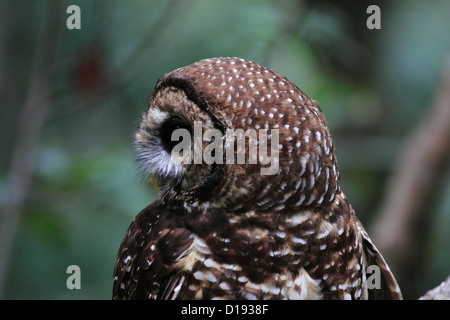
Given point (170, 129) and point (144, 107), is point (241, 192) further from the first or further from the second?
point (144, 107)

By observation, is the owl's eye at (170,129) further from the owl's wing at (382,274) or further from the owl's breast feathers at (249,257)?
the owl's wing at (382,274)

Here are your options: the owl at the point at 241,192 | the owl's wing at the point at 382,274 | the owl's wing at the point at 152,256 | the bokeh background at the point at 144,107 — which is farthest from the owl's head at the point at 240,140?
the bokeh background at the point at 144,107

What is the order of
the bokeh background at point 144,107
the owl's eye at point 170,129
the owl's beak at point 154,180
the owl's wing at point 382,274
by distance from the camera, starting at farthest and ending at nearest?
the bokeh background at point 144,107 < the owl's wing at point 382,274 < the owl's beak at point 154,180 < the owl's eye at point 170,129

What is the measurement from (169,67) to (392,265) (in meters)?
2.50

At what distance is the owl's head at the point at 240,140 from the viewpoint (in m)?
1.96

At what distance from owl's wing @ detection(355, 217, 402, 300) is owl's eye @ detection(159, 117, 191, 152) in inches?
33.9

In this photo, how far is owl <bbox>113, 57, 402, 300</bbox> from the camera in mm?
1972

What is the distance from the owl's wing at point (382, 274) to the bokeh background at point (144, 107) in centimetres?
139

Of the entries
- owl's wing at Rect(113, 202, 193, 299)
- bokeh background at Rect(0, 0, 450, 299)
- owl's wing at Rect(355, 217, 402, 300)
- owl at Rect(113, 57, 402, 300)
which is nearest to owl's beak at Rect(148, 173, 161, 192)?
owl at Rect(113, 57, 402, 300)

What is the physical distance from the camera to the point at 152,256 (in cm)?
220

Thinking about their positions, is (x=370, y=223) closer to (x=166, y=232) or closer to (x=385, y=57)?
(x=385, y=57)

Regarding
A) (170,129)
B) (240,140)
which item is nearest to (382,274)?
(240,140)

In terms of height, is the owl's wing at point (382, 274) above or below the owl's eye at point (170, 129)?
below

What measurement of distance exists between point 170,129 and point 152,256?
1.64ft
